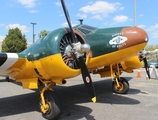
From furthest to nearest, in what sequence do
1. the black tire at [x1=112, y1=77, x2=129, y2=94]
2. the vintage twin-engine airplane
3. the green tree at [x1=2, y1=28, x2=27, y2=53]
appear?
the green tree at [x1=2, y1=28, x2=27, y2=53], the black tire at [x1=112, y1=77, x2=129, y2=94], the vintage twin-engine airplane

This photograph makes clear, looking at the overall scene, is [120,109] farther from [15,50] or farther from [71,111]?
[15,50]

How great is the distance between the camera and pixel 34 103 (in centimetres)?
→ 724

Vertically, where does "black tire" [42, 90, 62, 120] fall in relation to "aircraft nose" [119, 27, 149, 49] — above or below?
below

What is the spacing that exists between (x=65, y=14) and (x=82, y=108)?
3102mm

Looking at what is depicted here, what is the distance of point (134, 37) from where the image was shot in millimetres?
5582

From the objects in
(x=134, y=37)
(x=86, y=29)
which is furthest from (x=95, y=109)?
(x=86, y=29)

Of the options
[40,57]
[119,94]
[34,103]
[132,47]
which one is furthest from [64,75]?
[119,94]

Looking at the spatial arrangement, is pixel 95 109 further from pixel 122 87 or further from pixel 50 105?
pixel 122 87

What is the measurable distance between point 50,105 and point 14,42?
35735 mm

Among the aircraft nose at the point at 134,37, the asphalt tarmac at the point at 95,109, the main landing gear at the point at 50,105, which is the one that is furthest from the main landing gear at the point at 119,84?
the main landing gear at the point at 50,105

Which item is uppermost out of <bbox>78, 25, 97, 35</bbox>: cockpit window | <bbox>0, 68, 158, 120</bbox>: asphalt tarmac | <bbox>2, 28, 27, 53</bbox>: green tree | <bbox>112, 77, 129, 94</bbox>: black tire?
<bbox>2, 28, 27, 53</bbox>: green tree

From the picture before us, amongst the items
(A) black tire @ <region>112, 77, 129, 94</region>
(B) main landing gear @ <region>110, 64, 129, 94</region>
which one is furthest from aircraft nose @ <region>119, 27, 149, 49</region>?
(A) black tire @ <region>112, 77, 129, 94</region>

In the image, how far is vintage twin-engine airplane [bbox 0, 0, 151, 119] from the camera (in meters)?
5.00

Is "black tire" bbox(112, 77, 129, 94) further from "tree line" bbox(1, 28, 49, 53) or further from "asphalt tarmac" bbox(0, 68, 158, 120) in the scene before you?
"tree line" bbox(1, 28, 49, 53)
